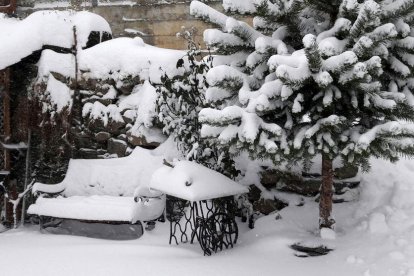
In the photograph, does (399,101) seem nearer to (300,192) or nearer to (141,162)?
(300,192)

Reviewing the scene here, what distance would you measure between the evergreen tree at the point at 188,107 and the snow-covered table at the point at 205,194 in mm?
527

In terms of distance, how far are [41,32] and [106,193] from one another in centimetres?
250

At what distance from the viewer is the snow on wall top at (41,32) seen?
6703mm

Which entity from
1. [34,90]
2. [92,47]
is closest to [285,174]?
[92,47]

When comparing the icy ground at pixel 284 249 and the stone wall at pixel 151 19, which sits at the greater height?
the stone wall at pixel 151 19

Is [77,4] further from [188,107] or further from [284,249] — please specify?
[284,249]

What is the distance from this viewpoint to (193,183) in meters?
4.75

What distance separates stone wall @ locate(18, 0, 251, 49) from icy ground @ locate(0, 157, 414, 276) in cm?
468

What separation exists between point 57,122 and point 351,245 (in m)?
4.37

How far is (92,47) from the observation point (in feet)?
22.7

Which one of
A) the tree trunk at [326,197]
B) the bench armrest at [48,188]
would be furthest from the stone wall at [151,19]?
the tree trunk at [326,197]

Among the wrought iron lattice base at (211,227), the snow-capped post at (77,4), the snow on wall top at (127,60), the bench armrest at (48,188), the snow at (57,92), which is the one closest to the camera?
the wrought iron lattice base at (211,227)

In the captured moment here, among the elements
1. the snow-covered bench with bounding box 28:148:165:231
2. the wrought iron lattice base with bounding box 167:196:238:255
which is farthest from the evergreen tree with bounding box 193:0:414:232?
the snow-covered bench with bounding box 28:148:165:231

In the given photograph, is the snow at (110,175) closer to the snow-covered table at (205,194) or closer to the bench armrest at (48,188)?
the bench armrest at (48,188)
